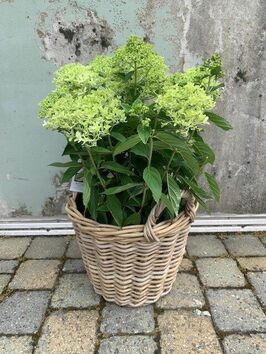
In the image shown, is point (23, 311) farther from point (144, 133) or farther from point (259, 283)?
point (259, 283)

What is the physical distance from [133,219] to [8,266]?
0.95m

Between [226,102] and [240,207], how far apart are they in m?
0.71

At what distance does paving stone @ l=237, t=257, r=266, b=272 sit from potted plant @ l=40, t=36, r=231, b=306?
0.51 m

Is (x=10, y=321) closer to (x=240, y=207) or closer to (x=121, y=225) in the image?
(x=121, y=225)

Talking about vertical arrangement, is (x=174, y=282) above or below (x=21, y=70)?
below

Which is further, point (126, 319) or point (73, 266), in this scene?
point (73, 266)

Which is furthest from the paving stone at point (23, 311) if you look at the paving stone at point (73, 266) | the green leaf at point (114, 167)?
the green leaf at point (114, 167)

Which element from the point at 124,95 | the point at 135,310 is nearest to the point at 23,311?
the point at 135,310

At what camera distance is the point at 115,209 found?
1.58m

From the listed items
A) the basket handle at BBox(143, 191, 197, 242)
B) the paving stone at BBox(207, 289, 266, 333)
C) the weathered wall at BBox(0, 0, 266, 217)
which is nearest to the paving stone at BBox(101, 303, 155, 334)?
the paving stone at BBox(207, 289, 266, 333)

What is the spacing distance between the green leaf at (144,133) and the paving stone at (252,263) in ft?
3.65

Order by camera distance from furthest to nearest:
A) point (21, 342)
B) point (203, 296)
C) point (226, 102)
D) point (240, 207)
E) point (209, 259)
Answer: point (240, 207)
point (226, 102)
point (209, 259)
point (203, 296)
point (21, 342)

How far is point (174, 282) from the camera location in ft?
6.57

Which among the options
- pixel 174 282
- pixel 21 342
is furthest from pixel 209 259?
pixel 21 342
